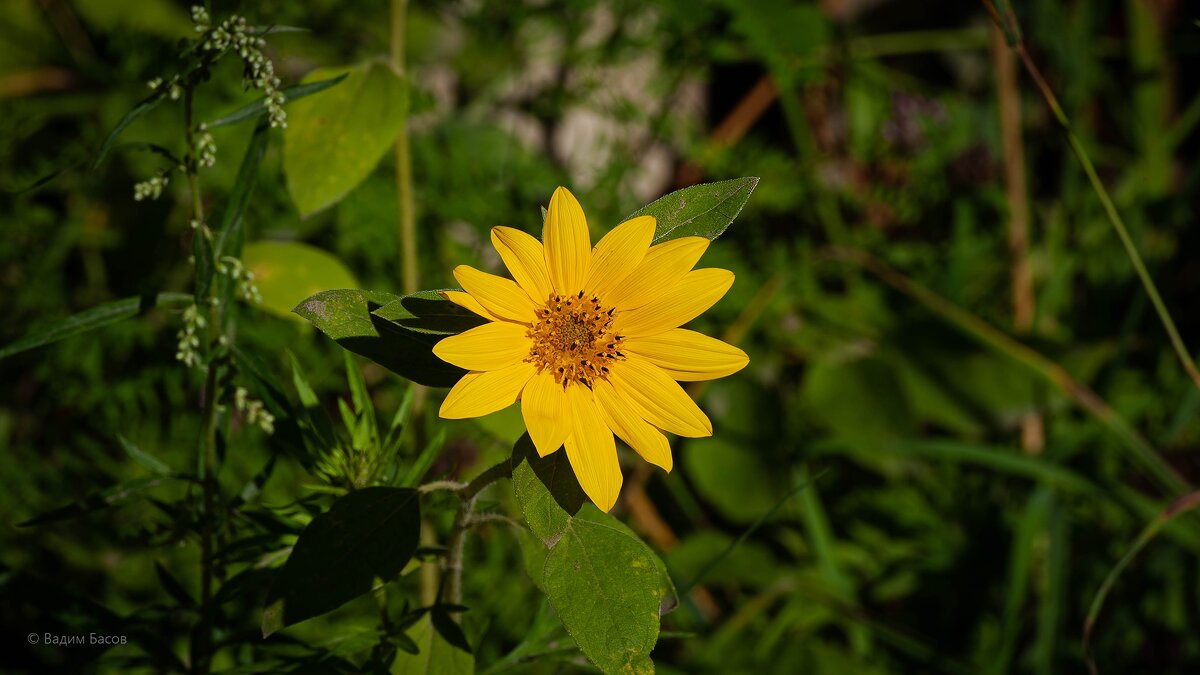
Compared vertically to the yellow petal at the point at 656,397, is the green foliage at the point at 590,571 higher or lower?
lower

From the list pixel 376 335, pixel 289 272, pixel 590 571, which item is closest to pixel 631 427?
pixel 590 571

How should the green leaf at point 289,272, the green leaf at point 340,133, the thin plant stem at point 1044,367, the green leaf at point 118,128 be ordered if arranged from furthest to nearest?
the thin plant stem at point 1044,367 < the green leaf at point 289,272 < the green leaf at point 340,133 < the green leaf at point 118,128

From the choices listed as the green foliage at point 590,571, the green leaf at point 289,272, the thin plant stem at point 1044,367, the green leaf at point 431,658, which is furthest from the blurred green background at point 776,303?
the green foliage at point 590,571

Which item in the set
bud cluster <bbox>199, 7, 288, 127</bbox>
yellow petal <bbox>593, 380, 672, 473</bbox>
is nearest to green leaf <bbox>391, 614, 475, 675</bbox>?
yellow petal <bbox>593, 380, 672, 473</bbox>

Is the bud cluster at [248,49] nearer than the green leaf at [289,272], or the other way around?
the bud cluster at [248,49]

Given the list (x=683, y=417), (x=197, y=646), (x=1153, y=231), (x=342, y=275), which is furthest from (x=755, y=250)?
(x=197, y=646)

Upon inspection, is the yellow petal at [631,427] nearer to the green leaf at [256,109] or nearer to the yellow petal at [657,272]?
the yellow petal at [657,272]

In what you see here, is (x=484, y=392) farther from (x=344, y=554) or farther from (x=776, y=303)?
(x=776, y=303)

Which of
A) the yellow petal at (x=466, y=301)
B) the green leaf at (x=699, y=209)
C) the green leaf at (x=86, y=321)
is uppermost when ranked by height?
Answer: the green leaf at (x=86, y=321)
